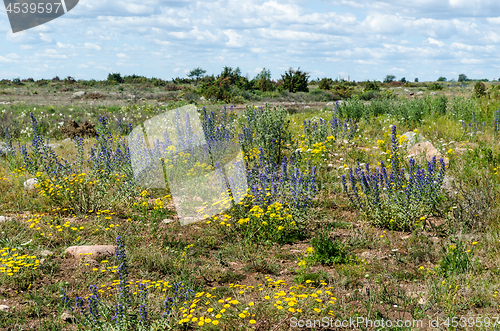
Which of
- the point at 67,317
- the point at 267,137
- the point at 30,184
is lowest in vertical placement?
the point at 67,317

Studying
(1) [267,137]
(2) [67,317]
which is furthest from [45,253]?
(1) [267,137]

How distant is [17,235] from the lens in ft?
17.1

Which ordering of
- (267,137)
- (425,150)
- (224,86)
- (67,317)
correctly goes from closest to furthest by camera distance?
(67,317) → (425,150) → (267,137) → (224,86)

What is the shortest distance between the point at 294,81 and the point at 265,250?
2917 cm

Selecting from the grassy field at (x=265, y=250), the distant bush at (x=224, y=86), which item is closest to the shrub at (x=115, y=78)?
the distant bush at (x=224, y=86)

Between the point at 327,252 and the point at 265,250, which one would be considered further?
the point at 265,250

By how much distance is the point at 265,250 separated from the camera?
5027mm

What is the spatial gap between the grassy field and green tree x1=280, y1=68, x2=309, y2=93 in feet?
82.4

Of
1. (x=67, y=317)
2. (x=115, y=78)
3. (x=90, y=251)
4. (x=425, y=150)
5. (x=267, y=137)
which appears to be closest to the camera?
(x=67, y=317)

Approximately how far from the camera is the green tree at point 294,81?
32.6 m

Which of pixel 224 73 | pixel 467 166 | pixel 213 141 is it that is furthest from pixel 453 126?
pixel 224 73

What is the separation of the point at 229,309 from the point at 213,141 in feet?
15.6

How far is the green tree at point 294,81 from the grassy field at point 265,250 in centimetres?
2513

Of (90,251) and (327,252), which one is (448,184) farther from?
(90,251)
